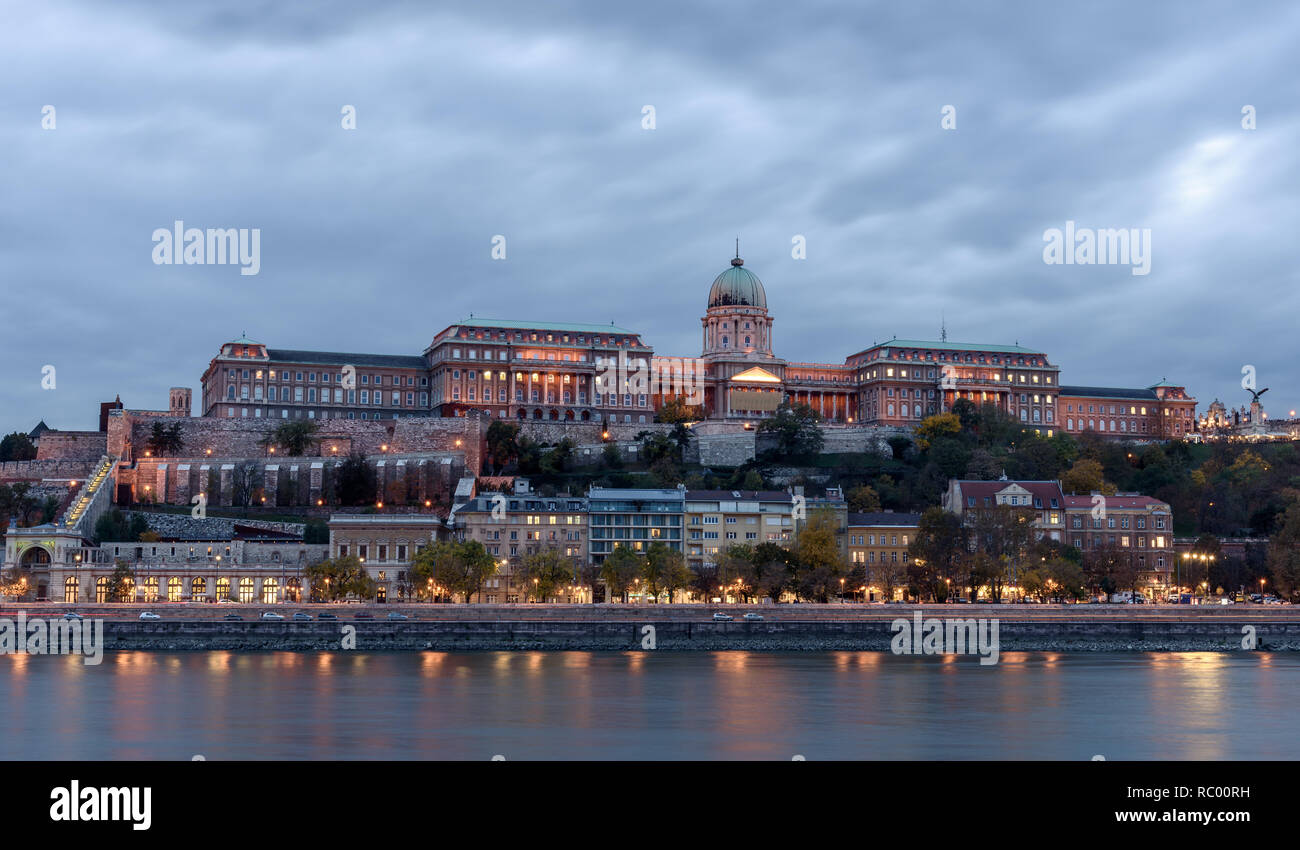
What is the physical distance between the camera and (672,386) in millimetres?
113688

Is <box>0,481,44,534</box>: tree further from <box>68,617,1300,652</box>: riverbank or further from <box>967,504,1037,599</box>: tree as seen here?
<box>967,504,1037,599</box>: tree

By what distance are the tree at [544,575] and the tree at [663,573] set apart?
3662 millimetres

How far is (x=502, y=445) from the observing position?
90062 millimetres

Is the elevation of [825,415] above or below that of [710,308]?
below

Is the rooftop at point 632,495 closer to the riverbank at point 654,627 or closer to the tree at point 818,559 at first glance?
the tree at point 818,559

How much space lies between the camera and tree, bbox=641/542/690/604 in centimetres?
6569

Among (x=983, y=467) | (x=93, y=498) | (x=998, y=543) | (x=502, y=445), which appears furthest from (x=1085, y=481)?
(x=93, y=498)

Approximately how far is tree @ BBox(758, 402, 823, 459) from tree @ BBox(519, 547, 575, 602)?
32.4 meters

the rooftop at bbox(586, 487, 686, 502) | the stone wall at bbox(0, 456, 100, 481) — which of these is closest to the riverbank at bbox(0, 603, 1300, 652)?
the rooftop at bbox(586, 487, 686, 502)

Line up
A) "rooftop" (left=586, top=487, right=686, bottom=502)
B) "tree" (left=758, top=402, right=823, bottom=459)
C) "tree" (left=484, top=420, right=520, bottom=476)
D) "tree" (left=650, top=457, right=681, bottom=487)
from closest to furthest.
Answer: "rooftop" (left=586, top=487, right=686, bottom=502) < "tree" (left=650, top=457, right=681, bottom=487) < "tree" (left=484, top=420, right=520, bottom=476) < "tree" (left=758, top=402, right=823, bottom=459)

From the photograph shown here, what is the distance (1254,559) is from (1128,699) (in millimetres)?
37805

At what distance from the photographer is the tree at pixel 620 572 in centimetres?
6569
